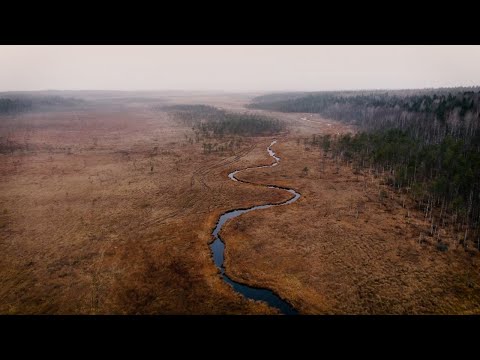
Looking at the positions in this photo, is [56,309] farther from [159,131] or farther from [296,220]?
[159,131]

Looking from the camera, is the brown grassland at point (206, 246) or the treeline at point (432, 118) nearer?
the brown grassland at point (206, 246)

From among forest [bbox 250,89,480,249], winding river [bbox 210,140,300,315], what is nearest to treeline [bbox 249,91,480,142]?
Answer: forest [bbox 250,89,480,249]

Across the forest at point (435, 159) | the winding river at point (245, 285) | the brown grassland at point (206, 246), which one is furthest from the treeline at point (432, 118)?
the winding river at point (245, 285)

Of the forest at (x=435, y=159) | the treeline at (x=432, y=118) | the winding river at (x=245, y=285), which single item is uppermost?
the treeline at (x=432, y=118)

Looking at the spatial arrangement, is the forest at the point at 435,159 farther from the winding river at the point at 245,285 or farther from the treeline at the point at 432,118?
the winding river at the point at 245,285

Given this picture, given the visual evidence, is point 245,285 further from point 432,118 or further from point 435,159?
point 432,118

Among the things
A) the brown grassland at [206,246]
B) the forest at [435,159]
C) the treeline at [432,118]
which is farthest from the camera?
the treeline at [432,118]

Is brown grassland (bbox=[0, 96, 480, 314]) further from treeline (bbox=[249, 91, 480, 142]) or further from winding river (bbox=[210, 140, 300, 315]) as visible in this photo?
treeline (bbox=[249, 91, 480, 142])

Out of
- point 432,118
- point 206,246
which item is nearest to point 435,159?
point 432,118

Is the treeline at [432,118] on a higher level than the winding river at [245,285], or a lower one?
higher
